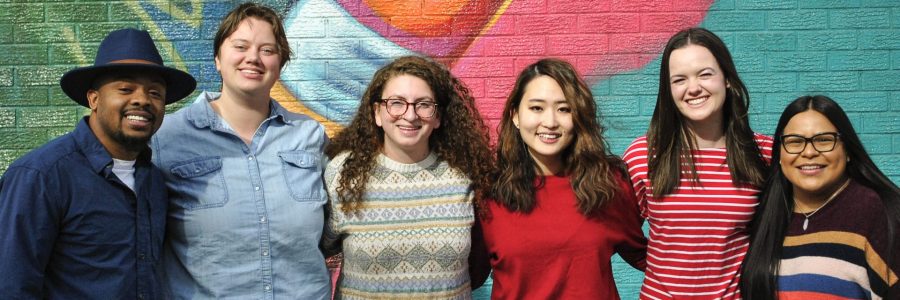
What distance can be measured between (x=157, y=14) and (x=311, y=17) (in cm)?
94

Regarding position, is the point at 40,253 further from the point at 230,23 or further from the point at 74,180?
the point at 230,23

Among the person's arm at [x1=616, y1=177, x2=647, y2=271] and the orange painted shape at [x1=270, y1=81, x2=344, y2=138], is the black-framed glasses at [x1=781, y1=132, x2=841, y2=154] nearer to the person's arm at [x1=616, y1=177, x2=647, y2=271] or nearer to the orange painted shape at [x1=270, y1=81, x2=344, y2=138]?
the person's arm at [x1=616, y1=177, x2=647, y2=271]

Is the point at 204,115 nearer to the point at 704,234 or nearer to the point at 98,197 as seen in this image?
the point at 98,197

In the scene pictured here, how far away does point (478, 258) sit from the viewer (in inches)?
120

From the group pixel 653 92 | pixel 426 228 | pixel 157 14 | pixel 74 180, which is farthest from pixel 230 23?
pixel 653 92

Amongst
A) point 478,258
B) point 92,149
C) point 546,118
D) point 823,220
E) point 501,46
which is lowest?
point 478,258

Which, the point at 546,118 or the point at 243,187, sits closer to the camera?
the point at 243,187

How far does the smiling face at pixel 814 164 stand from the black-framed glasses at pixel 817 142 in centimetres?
1

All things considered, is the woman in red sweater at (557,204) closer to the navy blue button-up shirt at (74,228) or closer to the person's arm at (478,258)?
the person's arm at (478,258)

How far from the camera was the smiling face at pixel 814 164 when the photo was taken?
2.52 meters

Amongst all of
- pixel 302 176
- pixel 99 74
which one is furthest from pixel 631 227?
pixel 99 74

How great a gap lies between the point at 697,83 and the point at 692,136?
23cm

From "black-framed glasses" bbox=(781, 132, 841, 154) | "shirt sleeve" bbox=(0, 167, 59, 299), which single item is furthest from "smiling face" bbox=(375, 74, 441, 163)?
"black-framed glasses" bbox=(781, 132, 841, 154)

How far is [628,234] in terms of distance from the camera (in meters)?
3.00
